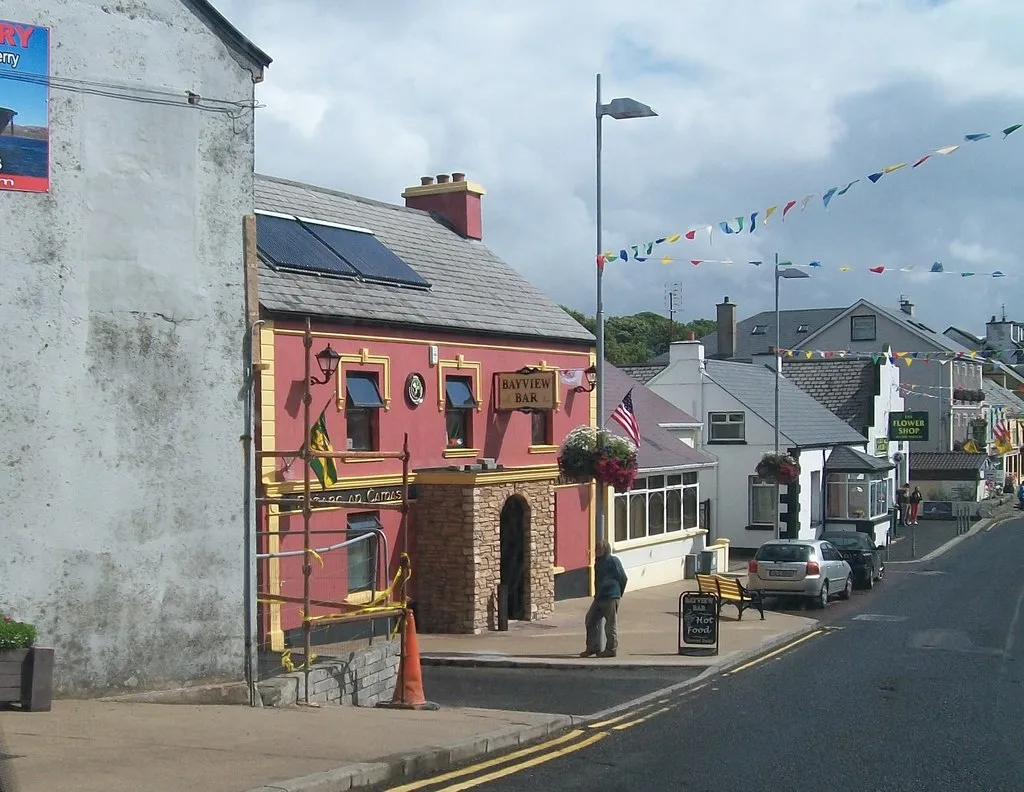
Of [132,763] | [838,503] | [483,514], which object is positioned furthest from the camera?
[838,503]

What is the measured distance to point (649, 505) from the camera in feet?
101

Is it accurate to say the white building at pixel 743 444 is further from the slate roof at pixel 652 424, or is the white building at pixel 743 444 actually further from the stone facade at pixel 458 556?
the stone facade at pixel 458 556

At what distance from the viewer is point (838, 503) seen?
44531mm

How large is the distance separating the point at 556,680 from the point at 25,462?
8.17 metres

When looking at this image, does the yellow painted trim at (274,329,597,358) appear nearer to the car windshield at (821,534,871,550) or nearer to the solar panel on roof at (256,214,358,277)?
the solar panel on roof at (256,214,358,277)

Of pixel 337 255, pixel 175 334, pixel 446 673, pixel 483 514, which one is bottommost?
pixel 446 673

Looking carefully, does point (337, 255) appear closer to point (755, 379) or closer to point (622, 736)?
point (622, 736)

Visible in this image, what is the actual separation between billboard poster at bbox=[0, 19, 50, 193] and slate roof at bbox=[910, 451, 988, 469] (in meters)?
60.5

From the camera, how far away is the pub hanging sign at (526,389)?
2342cm

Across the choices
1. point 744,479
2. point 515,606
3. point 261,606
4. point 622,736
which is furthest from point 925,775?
point 744,479

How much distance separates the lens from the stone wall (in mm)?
12383

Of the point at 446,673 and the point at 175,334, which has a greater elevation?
the point at 175,334

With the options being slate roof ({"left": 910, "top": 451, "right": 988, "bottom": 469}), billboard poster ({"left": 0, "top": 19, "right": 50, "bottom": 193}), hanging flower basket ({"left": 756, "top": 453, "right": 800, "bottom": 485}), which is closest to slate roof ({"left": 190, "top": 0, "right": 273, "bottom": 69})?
billboard poster ({"left": 0, "top": 19, "right": 50, "bottom": 193})

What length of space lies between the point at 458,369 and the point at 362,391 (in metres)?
2.78
